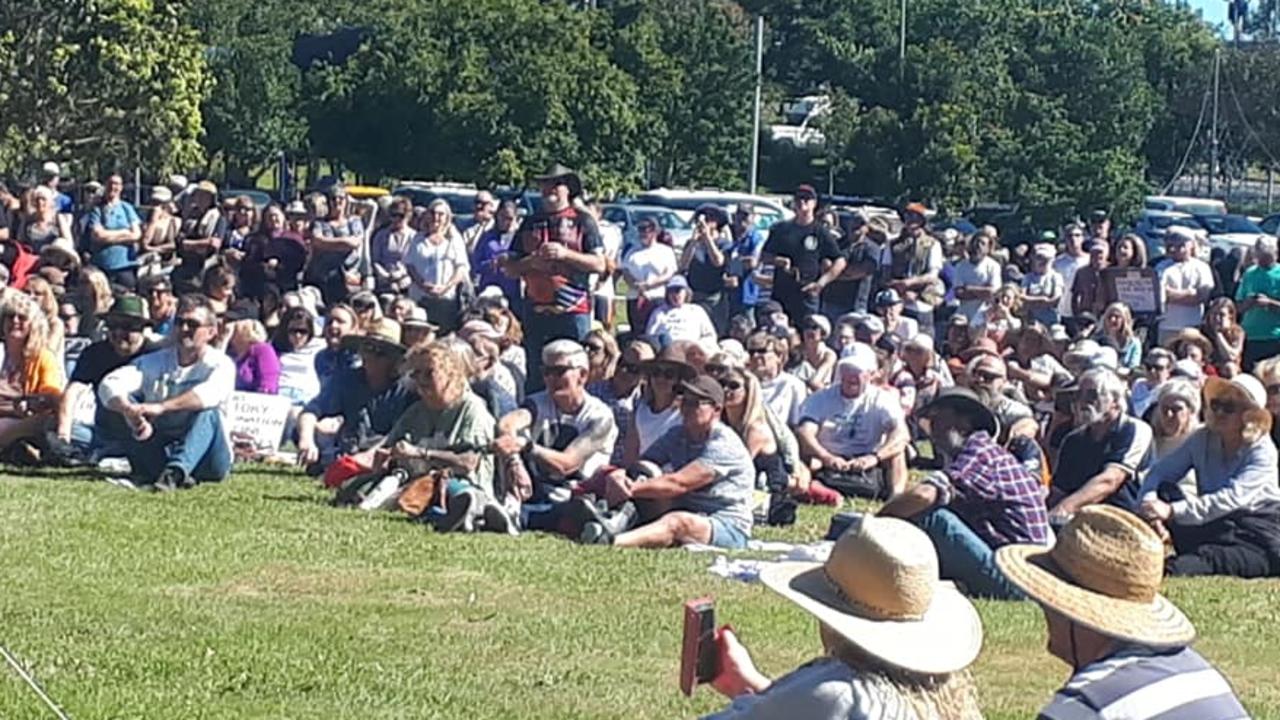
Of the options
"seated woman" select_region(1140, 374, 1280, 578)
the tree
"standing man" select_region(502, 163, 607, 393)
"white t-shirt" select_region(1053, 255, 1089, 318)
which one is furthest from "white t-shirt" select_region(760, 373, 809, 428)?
the tree

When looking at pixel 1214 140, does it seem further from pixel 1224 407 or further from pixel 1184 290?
pixel 1224 407

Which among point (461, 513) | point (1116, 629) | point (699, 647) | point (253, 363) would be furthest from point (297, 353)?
point (1116, 629)

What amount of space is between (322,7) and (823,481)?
67159mm

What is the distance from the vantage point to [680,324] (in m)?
18.1

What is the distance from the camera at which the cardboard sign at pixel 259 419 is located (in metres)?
15.3

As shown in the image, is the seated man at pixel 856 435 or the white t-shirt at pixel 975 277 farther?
the white t-shirt at pixel 975 277

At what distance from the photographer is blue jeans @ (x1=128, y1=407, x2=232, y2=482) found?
535 inches

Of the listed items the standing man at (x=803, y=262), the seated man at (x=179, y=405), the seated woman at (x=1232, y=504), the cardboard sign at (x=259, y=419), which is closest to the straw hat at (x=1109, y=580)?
the seated woman at (x=1232, y=504)

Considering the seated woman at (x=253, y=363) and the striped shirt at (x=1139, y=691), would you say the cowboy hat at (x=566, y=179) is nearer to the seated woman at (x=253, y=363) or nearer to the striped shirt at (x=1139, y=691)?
the seated woman at (x=253, y=363)

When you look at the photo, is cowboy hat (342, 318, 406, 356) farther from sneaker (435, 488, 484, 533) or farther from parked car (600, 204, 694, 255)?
parked car (600, 204, 694, 255)

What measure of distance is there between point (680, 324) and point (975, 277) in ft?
15.8

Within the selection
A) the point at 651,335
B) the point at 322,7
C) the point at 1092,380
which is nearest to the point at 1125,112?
the point at 322,7

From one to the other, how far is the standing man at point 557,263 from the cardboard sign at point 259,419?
172 centimetres

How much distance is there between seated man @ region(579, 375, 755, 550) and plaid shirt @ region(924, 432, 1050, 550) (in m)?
1.57
